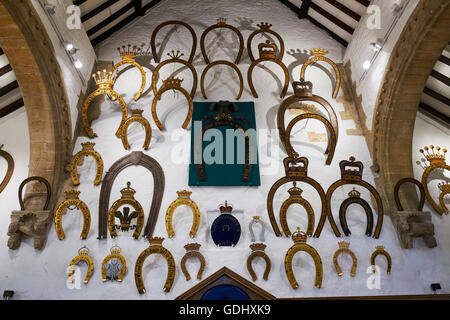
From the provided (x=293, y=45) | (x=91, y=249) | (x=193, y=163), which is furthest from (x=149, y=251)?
(x=293, y=45)

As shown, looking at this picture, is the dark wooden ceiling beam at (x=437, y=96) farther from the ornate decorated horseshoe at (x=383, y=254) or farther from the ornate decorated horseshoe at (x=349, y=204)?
the ornate decorated horseshoe at (x=383, y=254)

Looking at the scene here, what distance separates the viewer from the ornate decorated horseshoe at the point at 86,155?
6.47 m

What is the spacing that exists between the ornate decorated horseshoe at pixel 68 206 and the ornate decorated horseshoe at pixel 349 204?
418 cm

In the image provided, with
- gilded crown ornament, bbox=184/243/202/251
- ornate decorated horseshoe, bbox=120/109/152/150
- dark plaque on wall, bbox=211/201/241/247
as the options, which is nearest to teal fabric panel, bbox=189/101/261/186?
dark plaque on wall, bbox=211/201/241/247

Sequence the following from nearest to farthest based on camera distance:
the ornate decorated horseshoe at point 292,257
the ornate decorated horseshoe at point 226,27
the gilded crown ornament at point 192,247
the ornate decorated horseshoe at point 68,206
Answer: the ornate decorated horseshoe at point 292,257 → the gilded crown ornament at point 192,247 → the ornate decorated horseshoe at point 68,206 → the ornate decorated horseshoe at point 226,27

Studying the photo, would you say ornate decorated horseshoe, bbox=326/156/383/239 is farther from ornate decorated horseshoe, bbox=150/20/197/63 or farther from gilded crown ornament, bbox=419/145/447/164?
ornate decorated horseshoe, bbox=150/20/197/63

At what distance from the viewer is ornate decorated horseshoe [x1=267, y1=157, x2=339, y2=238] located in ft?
20.2

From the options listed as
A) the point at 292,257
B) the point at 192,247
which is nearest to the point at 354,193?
the point at 292,257

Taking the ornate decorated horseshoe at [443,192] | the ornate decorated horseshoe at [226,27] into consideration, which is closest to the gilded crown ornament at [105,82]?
the ornate decorated horseshoe at [226,27]

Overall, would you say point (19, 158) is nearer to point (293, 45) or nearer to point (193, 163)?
point (193, 163)

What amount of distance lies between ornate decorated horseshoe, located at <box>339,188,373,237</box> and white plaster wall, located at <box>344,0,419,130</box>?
1.49 m

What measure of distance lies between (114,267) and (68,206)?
1.31 meters

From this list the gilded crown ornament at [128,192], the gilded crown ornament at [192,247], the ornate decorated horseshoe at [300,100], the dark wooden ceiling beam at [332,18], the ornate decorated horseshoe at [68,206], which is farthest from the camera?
the dark wooden ceiling beam at [332,18]

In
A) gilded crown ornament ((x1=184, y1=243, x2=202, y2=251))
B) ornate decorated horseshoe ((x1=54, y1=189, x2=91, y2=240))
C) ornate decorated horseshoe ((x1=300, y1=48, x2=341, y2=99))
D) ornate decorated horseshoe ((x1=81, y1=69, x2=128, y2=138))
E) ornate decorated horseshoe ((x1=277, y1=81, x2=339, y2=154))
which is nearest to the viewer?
gilded crown ornament ((x1=184, y1=243, x2=202, y2=251))
